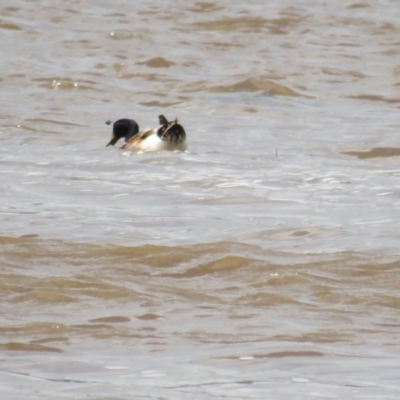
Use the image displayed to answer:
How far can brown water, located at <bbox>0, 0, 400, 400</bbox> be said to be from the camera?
174 inches

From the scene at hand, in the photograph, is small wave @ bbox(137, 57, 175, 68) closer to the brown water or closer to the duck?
the brown water

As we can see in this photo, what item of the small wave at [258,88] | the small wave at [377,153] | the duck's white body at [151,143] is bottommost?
the small wave at [258,88]

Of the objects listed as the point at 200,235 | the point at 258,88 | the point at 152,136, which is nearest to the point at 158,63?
the point at 258,88

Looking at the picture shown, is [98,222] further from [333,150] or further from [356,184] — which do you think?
[333,150]

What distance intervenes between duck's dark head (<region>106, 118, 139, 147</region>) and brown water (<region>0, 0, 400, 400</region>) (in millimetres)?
196

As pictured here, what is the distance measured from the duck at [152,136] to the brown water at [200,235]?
8.0 inches

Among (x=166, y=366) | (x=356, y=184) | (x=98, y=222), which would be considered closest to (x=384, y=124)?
(x=356, y=184)

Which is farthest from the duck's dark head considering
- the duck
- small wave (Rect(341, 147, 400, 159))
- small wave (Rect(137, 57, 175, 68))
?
small wave (Rect(137, 57, 175, 68))

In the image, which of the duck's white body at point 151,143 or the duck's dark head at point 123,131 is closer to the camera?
the duck's white body at point 151,143

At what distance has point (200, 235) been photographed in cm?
683

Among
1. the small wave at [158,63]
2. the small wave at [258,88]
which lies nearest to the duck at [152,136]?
the small wave at [258,88]

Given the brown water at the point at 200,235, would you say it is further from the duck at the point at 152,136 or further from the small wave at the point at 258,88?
the duck at the point at 152,136

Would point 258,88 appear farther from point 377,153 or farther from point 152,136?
point 377,153

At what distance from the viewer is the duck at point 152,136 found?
412 inches
